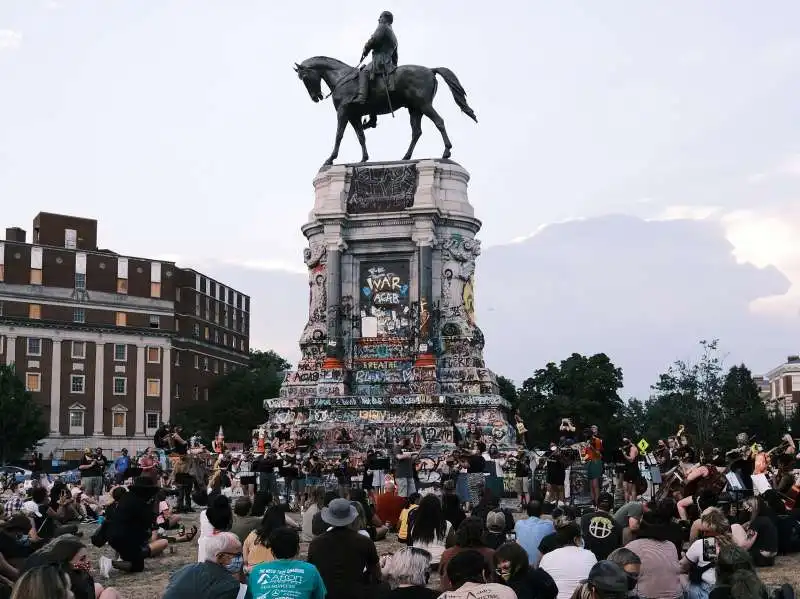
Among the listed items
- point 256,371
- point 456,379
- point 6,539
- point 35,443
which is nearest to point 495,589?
point 6,539

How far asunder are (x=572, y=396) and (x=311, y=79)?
49424mm

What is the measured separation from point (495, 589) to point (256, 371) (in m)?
107

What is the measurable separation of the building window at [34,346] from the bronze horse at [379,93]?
191ft

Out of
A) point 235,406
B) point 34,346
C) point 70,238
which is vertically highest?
point 70,238

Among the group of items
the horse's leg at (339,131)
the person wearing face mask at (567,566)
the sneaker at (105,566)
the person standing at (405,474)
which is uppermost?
the horse's leg at (339,131)

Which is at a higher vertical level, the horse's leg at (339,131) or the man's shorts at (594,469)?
the horse's leg at (339,131)

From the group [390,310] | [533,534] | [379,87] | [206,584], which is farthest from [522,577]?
[379,87]

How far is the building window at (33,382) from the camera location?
9650 centimetres

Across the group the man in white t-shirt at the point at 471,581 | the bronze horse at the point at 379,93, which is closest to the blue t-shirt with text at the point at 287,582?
the man in white t-shirt at the point at 471,581

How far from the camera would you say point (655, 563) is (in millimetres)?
12062

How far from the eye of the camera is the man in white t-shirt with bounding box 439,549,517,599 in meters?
8.62

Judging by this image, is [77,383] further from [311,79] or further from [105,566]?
[105,566]

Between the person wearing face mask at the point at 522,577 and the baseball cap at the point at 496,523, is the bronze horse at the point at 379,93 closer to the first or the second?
the baseball cap at the point at 496,523

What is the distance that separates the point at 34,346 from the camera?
98000mm
